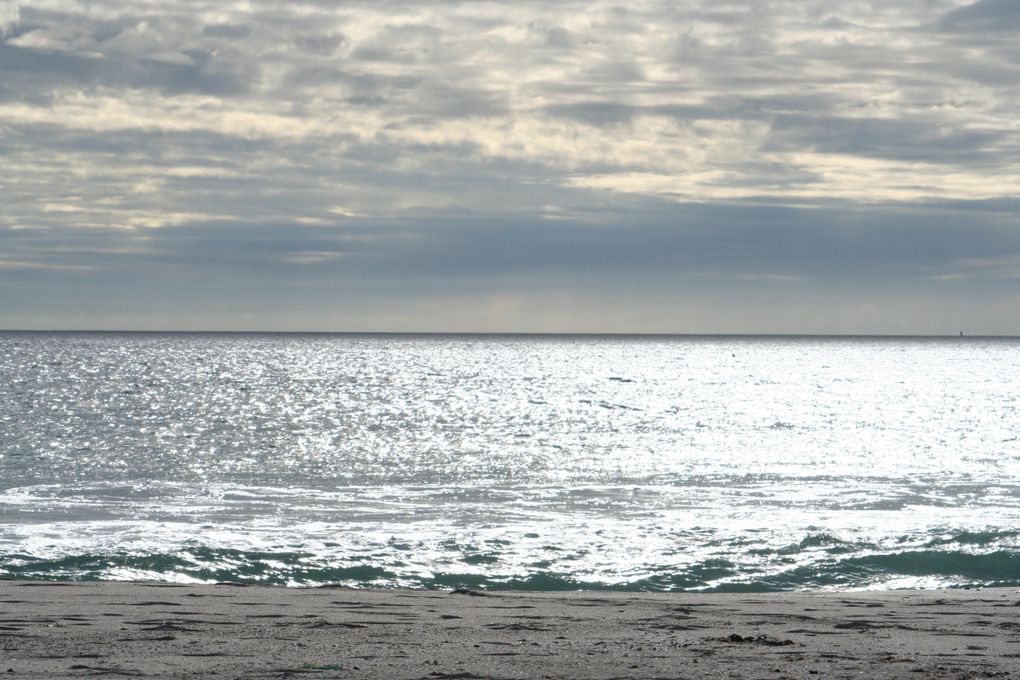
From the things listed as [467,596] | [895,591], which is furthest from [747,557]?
[467,596]

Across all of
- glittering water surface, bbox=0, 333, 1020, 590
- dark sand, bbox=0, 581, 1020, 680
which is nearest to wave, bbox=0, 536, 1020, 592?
glittering water surface, bbox=0, 333, 1020, 590

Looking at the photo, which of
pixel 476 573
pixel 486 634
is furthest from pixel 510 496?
pixel 486 634

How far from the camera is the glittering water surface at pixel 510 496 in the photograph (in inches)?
760

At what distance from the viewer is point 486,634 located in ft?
37.2

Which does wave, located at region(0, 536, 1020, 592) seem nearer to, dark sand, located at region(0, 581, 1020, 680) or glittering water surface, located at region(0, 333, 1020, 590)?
glittering water surface, located at region(0, 333, 1020, 590)

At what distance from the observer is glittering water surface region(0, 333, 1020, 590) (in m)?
19.3

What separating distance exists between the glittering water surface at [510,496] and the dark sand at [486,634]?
12.8 ft

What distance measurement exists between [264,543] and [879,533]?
12.7m

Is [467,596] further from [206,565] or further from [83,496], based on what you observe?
[83,496]

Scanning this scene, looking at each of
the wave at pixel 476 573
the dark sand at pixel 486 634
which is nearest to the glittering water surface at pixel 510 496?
the wave at pixel 476 573

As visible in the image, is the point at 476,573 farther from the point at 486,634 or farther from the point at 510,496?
the point at 510,496

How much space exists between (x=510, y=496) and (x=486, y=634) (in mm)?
17472

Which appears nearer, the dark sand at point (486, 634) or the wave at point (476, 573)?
the dark sand at point (486, 634)

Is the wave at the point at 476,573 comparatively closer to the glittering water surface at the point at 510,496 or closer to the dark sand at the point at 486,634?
the glittering water surface at the point at 510,496
